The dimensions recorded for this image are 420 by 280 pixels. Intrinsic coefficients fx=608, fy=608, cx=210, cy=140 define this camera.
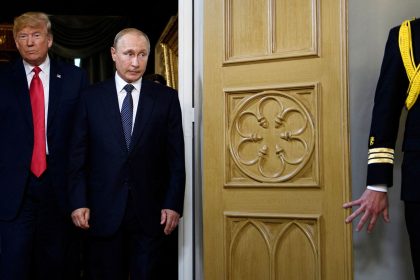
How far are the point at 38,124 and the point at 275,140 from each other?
1.11m

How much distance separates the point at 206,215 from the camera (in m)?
2.92

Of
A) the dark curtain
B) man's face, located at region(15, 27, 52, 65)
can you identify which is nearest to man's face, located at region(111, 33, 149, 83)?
man's face, located at region(15, 27, 52, 65)

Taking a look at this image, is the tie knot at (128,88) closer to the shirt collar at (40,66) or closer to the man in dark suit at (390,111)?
the shirt collar at (40,66)

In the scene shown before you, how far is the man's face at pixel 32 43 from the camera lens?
291 centimetres

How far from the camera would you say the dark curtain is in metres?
8.72

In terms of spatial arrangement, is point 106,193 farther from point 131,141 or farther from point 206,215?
point 206,215

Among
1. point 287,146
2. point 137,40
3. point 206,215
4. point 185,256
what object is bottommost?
A: point 185,256

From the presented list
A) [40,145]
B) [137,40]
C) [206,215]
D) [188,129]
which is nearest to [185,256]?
[206,215]

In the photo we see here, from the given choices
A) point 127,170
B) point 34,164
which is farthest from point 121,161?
point 34,164

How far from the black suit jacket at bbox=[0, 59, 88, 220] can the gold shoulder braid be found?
1538 mm

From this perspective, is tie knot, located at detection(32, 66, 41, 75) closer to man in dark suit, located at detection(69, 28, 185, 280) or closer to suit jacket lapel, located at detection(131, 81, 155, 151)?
man in dark suit, located at detection(69, 28, 185, 280)

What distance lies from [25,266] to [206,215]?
0.87m

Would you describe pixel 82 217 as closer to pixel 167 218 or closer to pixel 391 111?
pixel 167 218

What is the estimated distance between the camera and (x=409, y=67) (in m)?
2.13
